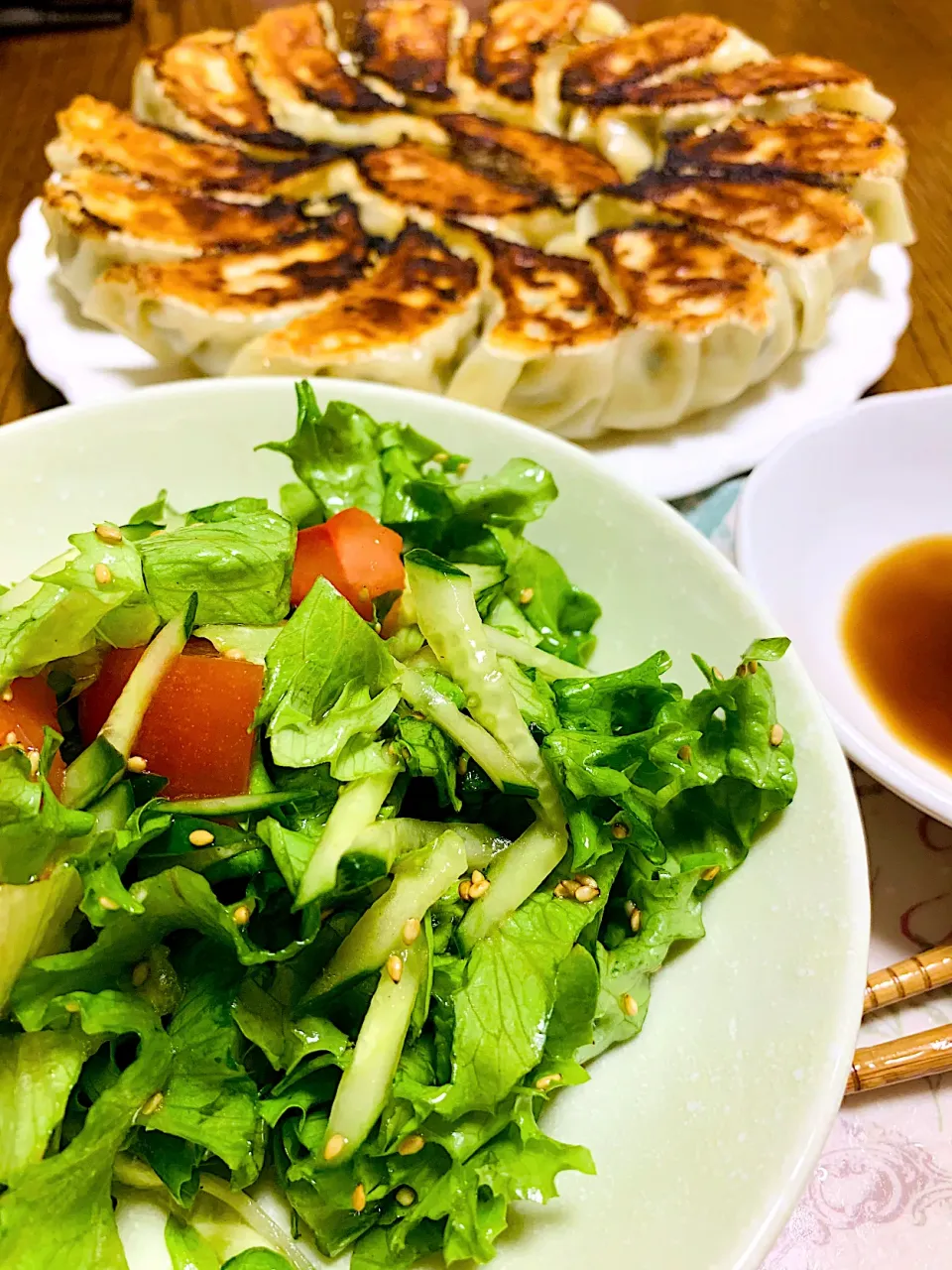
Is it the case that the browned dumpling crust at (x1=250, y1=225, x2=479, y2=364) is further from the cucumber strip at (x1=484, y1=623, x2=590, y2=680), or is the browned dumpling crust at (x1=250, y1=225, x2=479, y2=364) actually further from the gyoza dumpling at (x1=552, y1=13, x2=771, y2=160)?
the cucumber strip at (x1=484, y1=623, x2=590, y2=680)

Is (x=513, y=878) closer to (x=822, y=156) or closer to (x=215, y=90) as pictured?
(x=822, y=156)

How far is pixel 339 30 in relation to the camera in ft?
13.0

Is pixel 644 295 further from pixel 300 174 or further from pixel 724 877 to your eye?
pixel 724 877

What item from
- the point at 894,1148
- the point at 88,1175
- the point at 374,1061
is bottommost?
the point at 894,1148

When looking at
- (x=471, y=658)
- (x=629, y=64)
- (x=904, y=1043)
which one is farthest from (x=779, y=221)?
(x=904, y=1043)

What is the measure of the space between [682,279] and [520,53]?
4.24ft

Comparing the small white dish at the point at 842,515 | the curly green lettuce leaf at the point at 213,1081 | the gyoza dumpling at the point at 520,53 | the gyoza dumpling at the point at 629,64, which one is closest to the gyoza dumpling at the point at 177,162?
the gyoza dumpling at the point at 520,53

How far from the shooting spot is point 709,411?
2385 millimetres

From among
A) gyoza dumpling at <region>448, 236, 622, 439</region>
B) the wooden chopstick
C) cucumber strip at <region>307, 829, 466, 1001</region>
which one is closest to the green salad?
cucumber strip at <region>307, 829, 466, 1001</region>

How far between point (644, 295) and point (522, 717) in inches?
56.4

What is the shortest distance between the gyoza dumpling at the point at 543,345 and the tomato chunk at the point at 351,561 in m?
0.89

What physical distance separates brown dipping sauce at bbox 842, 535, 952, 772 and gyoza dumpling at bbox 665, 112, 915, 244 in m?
1.03

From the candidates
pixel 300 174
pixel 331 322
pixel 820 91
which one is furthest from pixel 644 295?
pixel 820 91

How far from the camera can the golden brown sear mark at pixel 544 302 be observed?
2238 millimetres
